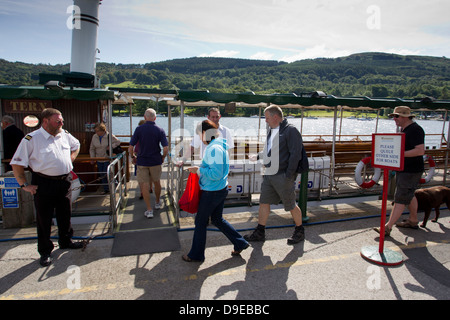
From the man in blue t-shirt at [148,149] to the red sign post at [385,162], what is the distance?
357 centimetres

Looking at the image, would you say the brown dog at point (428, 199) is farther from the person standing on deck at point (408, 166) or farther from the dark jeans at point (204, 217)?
the dark jeans at point (204, 217)

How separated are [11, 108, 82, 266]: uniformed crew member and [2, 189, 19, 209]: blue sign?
1432 millimetres

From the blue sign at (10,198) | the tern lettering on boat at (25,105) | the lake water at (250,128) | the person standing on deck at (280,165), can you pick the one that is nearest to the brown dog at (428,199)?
the person standing on deck at (280,165)

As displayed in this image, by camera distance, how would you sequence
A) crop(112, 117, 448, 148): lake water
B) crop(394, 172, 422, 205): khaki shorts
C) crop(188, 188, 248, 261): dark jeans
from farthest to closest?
crop(112, 117, 448, 148): lake water < crop(394, 172, 422, 205): khaki shorts < crop(188, 188, 248, 261): dark jeans

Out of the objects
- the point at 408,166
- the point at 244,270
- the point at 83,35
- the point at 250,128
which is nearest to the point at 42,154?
the point at 244,270

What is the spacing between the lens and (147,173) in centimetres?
571

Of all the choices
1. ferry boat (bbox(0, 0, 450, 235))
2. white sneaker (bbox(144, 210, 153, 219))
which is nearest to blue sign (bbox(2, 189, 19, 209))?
ferry boat (bbox(0, 0, 450, 235))

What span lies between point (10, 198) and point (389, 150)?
5.79m

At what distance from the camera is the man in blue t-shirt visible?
5.50m

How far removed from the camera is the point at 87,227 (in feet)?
16.5

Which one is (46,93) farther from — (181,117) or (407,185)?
(407,185)

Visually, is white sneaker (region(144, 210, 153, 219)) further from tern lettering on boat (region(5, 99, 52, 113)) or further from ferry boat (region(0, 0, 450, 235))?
tern lettering on boat (region(5, 99, 52, 113))
